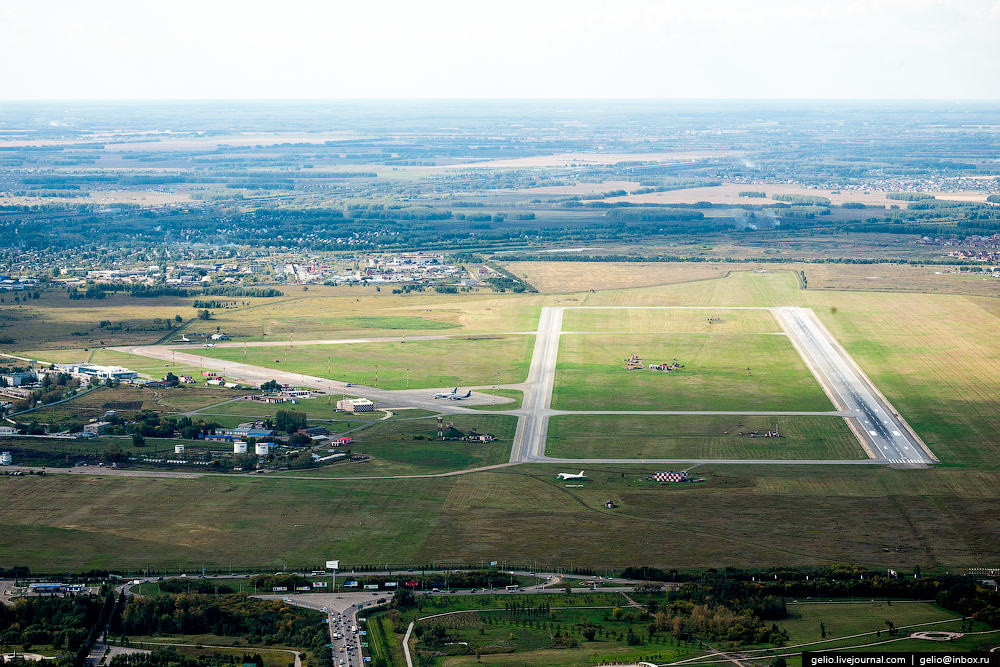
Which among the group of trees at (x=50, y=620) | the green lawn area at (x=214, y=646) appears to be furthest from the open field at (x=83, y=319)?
the green lawn area at (x=214, y=646)

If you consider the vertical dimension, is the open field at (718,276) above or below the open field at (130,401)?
Result: above

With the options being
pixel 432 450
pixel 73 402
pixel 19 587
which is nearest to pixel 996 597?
pixel 432 450

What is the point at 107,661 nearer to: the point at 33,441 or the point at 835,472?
the point at 33,441

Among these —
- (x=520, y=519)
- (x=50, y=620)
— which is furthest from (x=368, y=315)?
(x=50, y=620)

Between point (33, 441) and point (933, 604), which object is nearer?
point (933, 604)

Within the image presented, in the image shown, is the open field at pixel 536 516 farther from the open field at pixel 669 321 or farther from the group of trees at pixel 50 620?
the open field at pixel 669 321

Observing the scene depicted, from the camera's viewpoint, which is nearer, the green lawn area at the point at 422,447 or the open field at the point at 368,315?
the green lawn area at the point at 422,447
